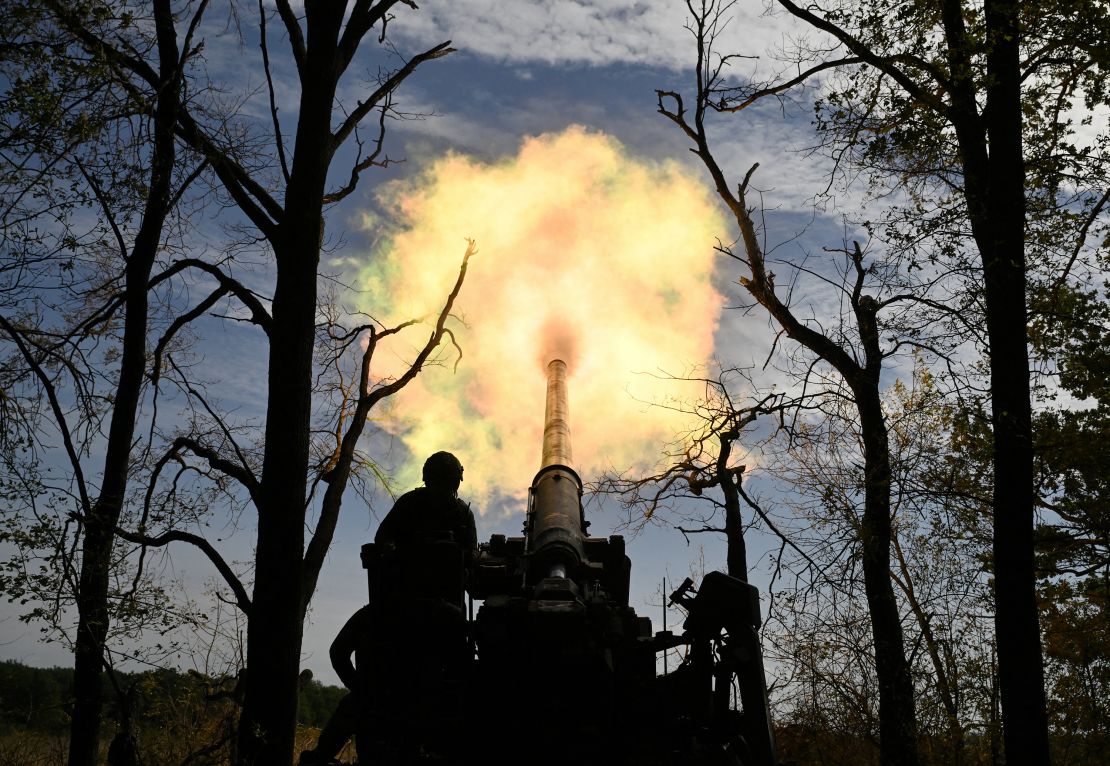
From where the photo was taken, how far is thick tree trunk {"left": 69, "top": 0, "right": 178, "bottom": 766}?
9469mm

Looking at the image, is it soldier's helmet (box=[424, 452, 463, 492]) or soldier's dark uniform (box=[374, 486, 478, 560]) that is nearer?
soldier's dark uniform (box=[374, 486, 478, 560])

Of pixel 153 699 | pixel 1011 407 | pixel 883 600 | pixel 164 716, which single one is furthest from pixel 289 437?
pixel 164 716

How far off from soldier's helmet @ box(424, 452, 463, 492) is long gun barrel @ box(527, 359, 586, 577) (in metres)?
1.18

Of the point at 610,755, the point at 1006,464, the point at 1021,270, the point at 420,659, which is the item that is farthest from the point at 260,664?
the point at 1021,270

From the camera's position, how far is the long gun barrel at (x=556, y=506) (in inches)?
354

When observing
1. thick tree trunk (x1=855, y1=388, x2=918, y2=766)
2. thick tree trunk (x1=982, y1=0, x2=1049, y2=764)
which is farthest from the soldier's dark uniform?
thick tree trunk (x1=855, y1=388, x2=918, y2=766)

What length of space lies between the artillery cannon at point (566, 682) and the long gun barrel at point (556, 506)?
1.26 ft

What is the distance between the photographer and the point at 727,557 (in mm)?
15562

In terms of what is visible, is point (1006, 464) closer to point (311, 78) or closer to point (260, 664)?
point (260, 664)

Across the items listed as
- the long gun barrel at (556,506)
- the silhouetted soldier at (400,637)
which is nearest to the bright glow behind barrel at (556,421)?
the long gun barrel at (556,506)

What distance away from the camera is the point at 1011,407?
868cm

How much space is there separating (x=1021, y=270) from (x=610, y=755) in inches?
246

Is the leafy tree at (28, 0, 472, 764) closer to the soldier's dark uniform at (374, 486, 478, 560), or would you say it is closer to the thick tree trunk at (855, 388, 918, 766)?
the soldier's dark uniform at (374, 486, 478, 560)

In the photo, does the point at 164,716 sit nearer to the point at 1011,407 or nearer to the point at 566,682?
the point at 566,682
